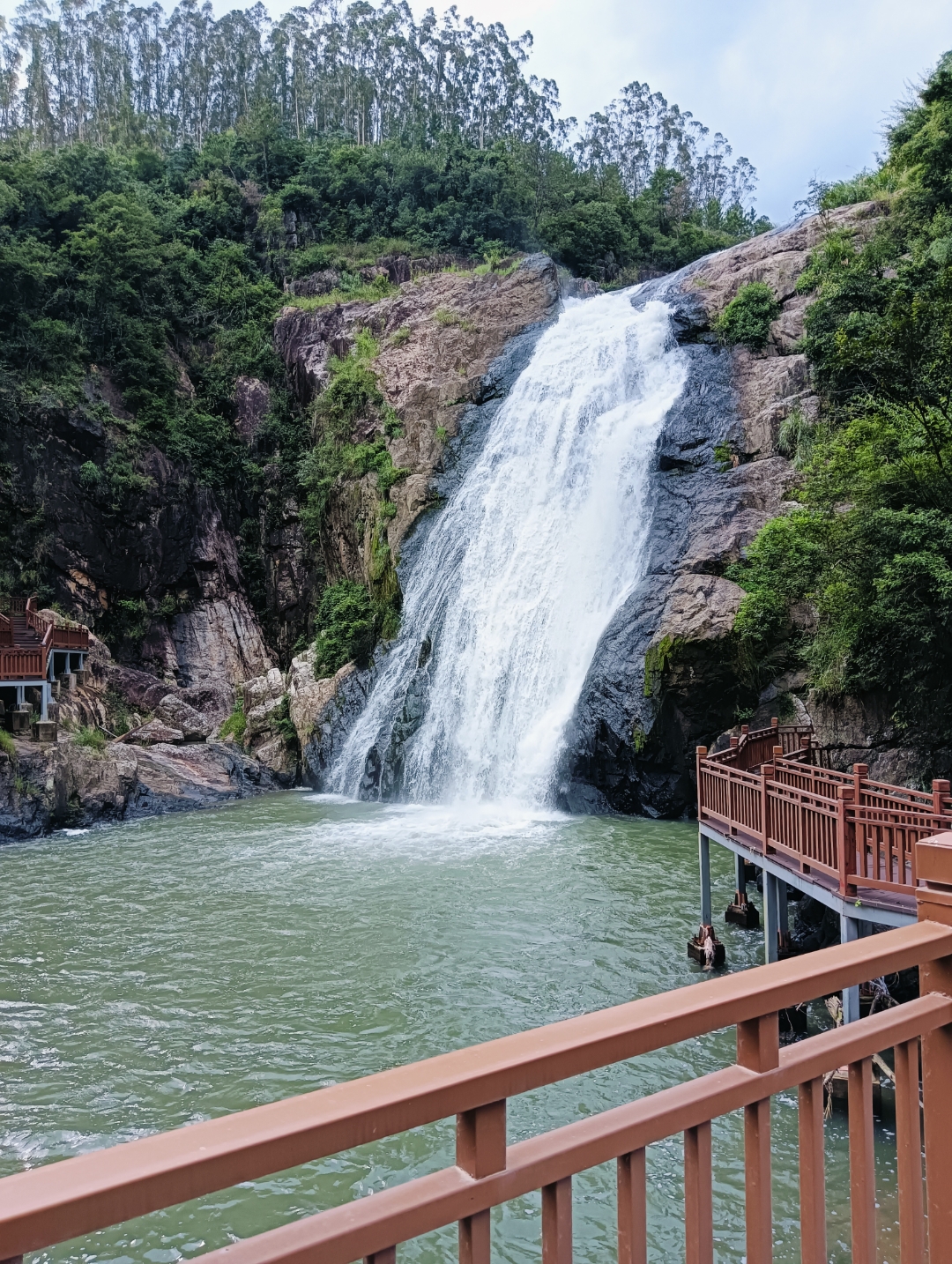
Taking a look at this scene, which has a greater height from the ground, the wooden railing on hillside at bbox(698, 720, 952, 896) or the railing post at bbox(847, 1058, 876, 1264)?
the railing post at bbox(847, 1058, 876, 1264)

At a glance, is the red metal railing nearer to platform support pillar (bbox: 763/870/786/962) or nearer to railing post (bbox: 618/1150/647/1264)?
platform support pillar (bbox: 763/870/786/962)

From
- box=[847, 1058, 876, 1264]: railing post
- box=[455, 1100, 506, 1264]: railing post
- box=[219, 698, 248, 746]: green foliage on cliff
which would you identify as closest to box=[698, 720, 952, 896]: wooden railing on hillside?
box=[847, 1058, 876, 1264]: railing post

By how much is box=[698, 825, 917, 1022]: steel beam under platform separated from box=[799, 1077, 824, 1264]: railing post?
3292 mm

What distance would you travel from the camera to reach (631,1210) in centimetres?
160

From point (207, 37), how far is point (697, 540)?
70.2m

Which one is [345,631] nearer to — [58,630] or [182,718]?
[182,718]

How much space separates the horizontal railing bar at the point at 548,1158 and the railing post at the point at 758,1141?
0.10 ft

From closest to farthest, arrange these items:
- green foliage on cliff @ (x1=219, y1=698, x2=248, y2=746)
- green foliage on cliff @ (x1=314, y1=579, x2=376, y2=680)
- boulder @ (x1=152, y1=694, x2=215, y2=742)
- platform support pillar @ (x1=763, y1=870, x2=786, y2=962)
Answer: platform support pillar @ (x1=763, y1=870, x2=786, y2=962), boulder @ (x1=152, y1=694, x2=215, y2=742), green foliage on cliff @ (x1=314, y1=579, x2=376, y2=680), green foliage on cliff @ (x1=219, y1=698, x2=248, y2=746)

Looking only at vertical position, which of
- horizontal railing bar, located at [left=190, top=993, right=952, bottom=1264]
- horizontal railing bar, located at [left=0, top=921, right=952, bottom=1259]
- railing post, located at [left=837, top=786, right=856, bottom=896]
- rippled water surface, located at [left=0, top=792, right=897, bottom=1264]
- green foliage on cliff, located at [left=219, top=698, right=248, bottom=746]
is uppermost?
horizontal railing bar, located at [left=0, top=921, right=952, bottom=1259]

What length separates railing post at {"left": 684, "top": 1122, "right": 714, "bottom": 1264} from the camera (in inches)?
66.7

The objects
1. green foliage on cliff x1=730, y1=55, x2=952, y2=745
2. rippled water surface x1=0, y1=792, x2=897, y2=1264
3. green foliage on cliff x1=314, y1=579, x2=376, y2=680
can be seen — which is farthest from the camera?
green foliage on cliff x1=314, y1=579, x2=376, y2=680

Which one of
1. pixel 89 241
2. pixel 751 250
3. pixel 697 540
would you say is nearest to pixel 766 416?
pixel 697 540

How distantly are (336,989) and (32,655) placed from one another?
14.8 metres

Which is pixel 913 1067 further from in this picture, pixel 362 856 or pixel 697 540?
pixel 697 540
